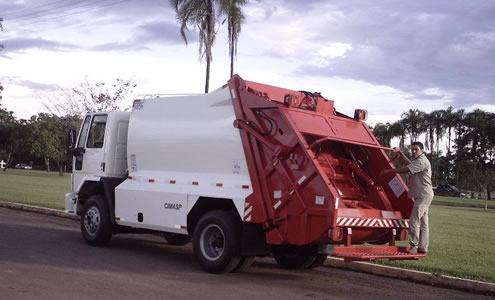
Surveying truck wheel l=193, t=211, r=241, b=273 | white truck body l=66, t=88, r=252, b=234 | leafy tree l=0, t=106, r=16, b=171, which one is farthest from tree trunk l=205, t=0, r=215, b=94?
leafy tree l=0, t=106, r=16, b=171

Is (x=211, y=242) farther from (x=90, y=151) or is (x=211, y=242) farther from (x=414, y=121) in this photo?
(x=414, y=121)

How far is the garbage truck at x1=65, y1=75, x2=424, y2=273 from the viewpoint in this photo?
28.5 ft

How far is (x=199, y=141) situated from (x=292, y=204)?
2163 millimetres

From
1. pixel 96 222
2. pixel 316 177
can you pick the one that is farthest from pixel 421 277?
pixel 96 222

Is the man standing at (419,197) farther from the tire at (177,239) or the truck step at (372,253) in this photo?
the tire at (177,239)

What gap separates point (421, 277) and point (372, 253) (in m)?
1.55

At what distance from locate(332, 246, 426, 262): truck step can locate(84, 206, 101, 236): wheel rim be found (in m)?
5.11

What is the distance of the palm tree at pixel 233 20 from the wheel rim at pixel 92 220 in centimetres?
1278

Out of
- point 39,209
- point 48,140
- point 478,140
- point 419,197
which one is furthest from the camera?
point 478,140

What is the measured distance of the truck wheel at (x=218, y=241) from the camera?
30.2ft

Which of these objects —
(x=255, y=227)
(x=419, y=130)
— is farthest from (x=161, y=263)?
(x=419, y=130)

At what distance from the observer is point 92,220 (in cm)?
1193

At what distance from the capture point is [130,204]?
11.1 meters

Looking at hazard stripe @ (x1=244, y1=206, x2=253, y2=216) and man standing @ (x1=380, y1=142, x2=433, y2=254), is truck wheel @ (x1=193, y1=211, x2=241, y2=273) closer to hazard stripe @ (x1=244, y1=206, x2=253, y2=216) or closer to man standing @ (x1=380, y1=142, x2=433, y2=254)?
hazard stripe @ (x1=244, y1=206, x2=253, y2=216)
